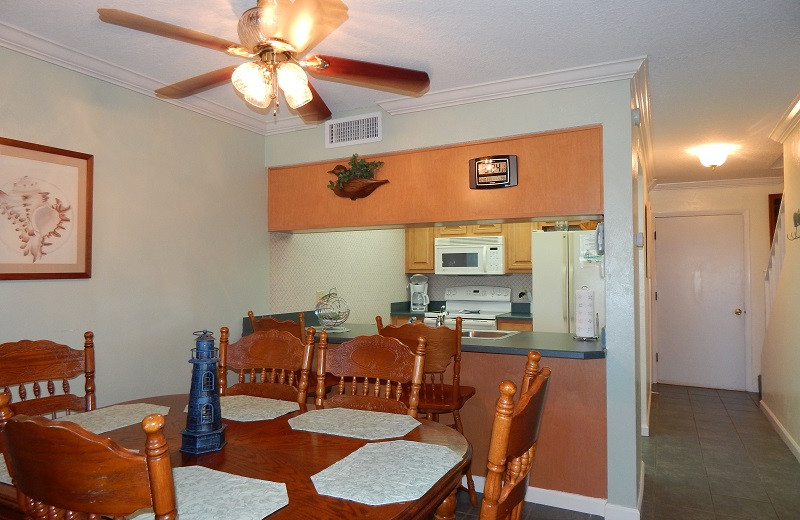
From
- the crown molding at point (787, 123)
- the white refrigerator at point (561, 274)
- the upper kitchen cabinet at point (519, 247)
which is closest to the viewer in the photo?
the crown molding at point (787, 123)

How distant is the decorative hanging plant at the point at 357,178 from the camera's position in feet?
10.9

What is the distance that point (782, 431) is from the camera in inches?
162

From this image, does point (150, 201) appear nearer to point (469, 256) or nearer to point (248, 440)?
point (248, 440)

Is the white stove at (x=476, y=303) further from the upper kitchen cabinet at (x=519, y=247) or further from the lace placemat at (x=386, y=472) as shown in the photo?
the lace placemat at (x=386, y=472)

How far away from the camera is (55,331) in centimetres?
247

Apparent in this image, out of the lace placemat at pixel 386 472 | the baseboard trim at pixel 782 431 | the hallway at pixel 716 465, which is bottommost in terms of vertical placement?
the hallway at pixel 716 465

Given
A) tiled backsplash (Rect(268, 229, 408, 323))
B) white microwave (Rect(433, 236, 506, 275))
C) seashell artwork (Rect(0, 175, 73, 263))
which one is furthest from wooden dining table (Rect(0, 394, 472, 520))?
white microwave (Rect(433, 236, 506, 275))

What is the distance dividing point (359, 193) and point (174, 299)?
1.28 meters

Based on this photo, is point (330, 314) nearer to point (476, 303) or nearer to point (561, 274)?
point (561, 274)

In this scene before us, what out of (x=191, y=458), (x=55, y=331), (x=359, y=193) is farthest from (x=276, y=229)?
(x=191, y=458)

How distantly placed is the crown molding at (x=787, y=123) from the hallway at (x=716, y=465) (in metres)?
2.33

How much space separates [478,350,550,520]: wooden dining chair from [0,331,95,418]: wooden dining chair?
5.39ft

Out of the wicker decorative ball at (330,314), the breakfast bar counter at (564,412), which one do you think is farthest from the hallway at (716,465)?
the wicker decorative ball at (330,314)

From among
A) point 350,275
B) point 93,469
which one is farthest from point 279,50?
point 350,275
